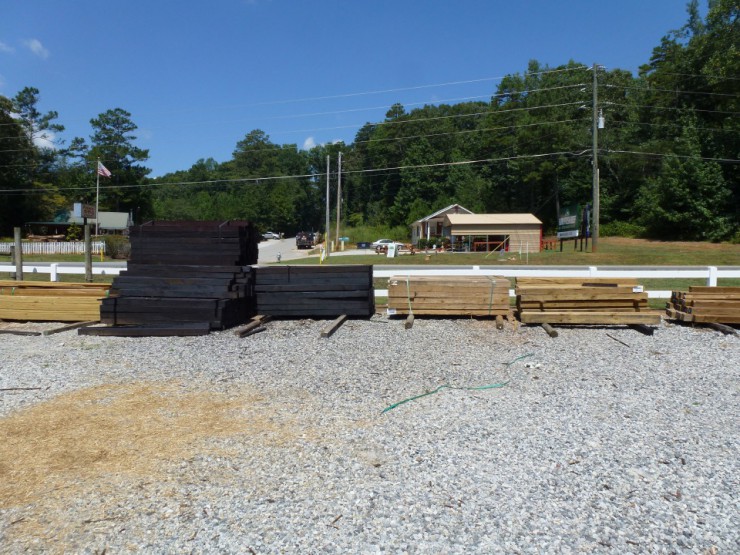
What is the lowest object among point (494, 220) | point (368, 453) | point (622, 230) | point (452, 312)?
point (368, 453)

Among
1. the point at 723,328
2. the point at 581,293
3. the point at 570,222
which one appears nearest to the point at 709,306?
the point at 723,328

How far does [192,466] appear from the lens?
4461 mm

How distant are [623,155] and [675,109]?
6.79m

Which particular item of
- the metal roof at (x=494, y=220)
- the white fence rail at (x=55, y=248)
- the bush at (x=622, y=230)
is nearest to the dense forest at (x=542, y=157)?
the bush at (x=622, y=230)

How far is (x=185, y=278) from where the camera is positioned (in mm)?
10742

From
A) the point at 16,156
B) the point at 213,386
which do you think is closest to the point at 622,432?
the point at 213,386

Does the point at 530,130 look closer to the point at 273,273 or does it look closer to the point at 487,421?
the point at 273,273

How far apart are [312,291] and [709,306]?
793cm

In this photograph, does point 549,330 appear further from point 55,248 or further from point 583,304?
point 55,248

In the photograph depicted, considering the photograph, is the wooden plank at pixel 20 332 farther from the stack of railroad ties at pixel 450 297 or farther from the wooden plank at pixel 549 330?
the wooden plank at pixel 549 330

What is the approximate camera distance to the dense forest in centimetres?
4751

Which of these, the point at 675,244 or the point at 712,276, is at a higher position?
the point at 675,244

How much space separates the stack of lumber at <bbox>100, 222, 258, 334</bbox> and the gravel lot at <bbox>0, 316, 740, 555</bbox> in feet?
6.18

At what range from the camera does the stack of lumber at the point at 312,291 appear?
11672 mm
